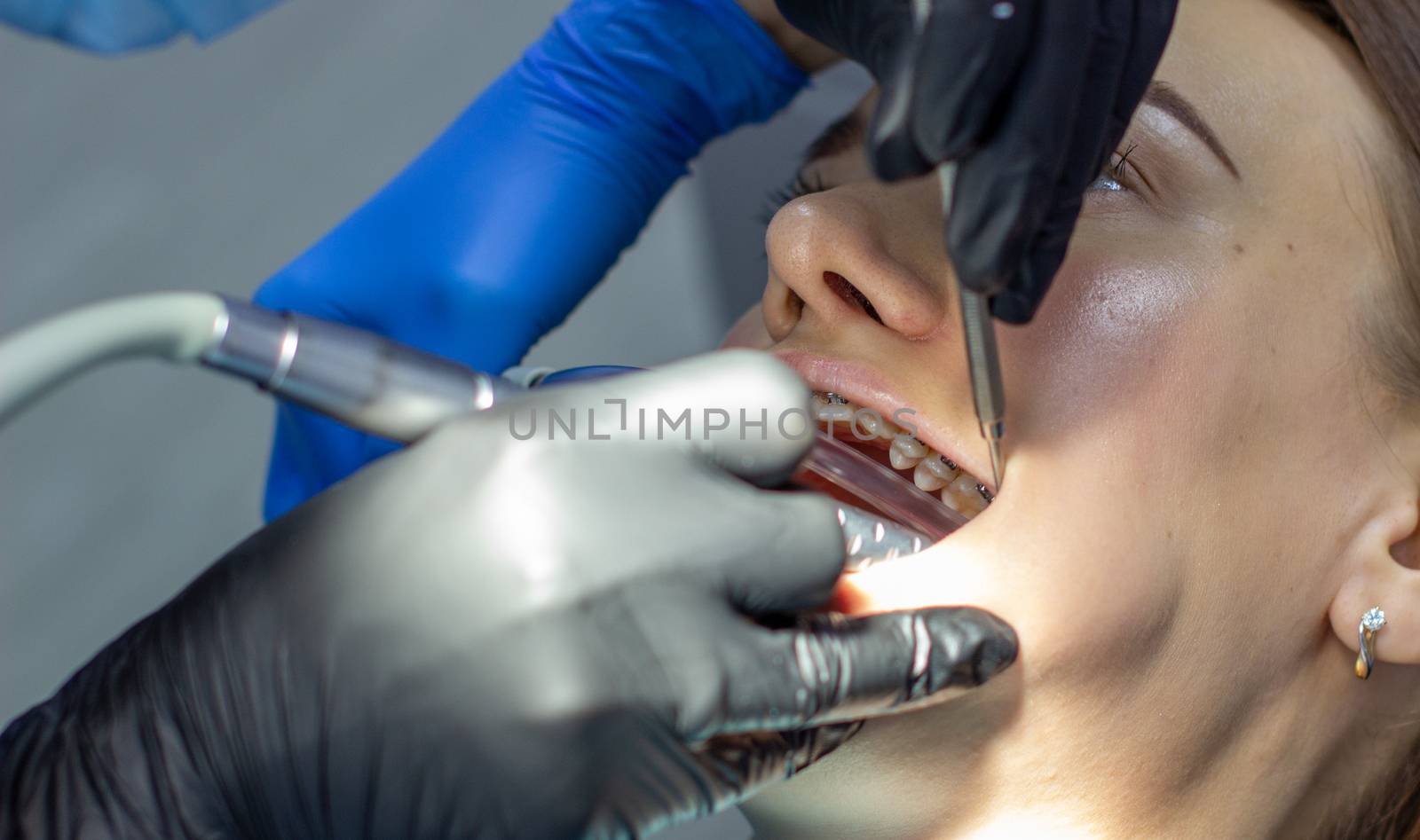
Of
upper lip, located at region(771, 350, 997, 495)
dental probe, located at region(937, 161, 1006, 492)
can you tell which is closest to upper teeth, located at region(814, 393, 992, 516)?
upper lip, located at region(771, 350, 997, 495)

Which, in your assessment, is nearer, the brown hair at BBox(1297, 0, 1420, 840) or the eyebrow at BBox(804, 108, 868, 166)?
the brown hair at BBox(1297, 0, 1420, 840)

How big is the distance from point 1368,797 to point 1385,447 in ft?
1.08

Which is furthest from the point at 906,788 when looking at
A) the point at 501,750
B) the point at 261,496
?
the point at 261,496

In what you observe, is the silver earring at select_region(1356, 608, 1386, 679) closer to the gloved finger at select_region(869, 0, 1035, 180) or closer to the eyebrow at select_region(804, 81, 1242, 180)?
the eyebrow at select_region(804, 81, 1242, 180)

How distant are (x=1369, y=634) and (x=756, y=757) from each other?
0.50 m

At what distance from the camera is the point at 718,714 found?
Result: 729 millimetres

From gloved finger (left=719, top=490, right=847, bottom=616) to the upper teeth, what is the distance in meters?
0.24

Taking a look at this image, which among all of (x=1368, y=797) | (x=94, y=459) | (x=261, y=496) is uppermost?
(x=94, y=459)

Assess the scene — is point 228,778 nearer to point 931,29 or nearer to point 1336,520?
point 931,29

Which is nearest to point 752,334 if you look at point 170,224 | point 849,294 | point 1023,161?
point 849,294

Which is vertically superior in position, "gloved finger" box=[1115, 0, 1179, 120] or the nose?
"gloved finger" box=[1115, 0, 1179, 120]

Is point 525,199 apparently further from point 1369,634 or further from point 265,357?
point 1369,634

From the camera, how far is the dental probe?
817 mm

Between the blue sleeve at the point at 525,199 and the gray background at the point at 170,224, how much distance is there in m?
0.31
